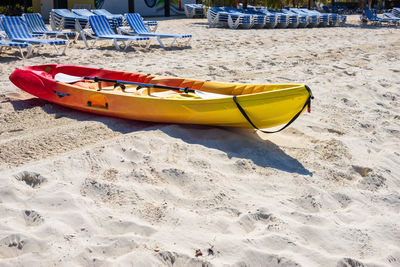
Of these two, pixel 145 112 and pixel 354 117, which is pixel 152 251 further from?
pixel 354 117

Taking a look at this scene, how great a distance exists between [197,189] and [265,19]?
1396cm

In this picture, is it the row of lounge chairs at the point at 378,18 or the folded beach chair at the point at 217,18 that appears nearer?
the folded beach chair at the point at 217,18

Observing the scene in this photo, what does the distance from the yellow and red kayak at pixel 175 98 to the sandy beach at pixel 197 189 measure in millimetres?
145

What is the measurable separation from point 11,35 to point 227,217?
7.20m

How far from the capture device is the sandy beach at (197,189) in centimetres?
248

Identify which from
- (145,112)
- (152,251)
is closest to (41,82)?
(145,112)

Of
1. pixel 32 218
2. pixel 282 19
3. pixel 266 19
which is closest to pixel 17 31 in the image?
pixel 32 218

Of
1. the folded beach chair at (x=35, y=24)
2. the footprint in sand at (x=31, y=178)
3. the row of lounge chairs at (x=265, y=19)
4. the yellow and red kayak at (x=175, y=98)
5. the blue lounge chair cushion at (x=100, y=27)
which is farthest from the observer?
the row of lounge chairs at (x=265, y=19)

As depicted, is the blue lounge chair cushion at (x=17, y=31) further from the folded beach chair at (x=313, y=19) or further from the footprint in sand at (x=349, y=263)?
the folded beach chair at (x=313, y=19)

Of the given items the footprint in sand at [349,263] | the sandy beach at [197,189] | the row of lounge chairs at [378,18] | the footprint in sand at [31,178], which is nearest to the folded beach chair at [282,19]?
the row of lounge chairs at [378,18]

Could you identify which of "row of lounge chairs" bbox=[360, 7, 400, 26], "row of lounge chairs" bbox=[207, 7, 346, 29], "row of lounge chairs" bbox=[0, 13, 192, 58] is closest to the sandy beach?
"row of lounge chairs" bbox=[0, 13, 192, 58]

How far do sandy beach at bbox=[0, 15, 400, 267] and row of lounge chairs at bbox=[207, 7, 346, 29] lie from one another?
10528 mm

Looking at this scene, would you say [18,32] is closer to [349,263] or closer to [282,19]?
[349,263]

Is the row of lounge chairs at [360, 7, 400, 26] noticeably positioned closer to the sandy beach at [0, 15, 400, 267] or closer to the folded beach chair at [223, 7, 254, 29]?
the folded beach chair at [223, 7, 254, 29]
